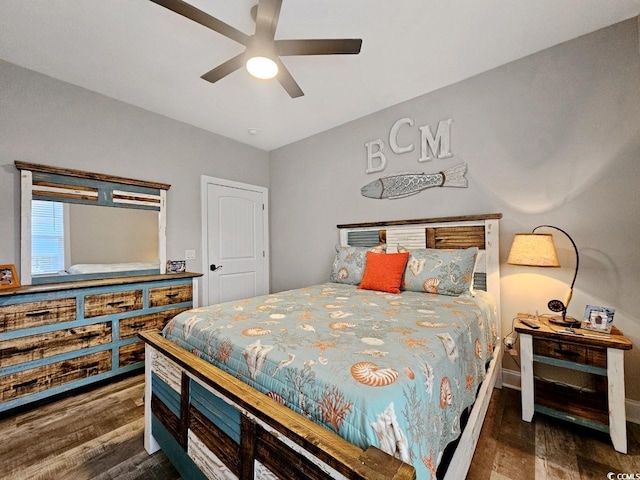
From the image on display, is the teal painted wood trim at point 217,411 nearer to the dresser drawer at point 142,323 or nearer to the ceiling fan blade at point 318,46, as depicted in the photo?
the dresser drawer at point 142,323

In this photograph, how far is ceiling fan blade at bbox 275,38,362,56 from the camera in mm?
1616

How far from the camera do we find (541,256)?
6.15 feet

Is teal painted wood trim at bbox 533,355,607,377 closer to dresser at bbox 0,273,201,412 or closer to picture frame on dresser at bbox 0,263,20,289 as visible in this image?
dresser at bbox 0,273,201,412

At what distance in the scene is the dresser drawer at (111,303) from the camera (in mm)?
2279

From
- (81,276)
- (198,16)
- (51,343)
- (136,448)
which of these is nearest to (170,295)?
(81,276)

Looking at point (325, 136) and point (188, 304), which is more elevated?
point (325, 136)

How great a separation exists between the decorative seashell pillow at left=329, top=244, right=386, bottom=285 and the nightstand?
4.20ft

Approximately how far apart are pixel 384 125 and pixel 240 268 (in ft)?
8.51

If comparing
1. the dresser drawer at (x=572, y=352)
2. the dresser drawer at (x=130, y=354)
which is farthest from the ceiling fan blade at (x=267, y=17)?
the dresser drawer at (x=130, y=354)

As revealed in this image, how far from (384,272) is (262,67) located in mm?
1774

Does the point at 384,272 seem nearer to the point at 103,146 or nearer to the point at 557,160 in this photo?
the point at 557,160

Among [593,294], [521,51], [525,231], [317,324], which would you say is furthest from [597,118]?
[317,324]

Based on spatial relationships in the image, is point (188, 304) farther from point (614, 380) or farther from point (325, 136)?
point (614, 380)

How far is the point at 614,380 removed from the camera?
160 centimetres
